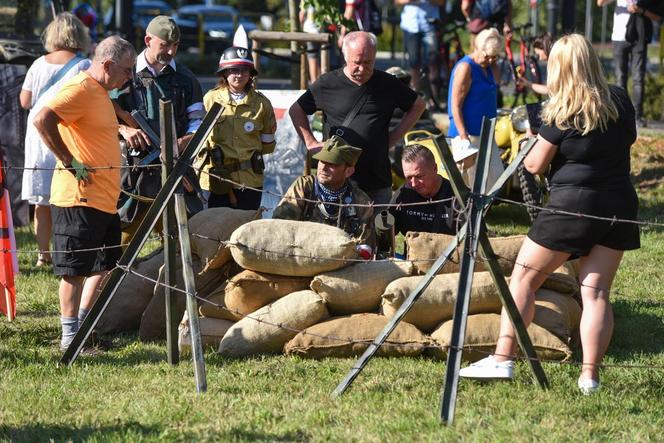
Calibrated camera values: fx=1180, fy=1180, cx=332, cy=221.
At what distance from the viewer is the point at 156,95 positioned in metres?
7.62

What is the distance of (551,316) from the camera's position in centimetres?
655

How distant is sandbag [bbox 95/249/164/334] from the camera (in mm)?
7223

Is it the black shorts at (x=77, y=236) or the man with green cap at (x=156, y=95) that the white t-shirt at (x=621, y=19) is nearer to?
the man with green cap at (x=156, y=95)

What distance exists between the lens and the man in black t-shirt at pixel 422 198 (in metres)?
7.35

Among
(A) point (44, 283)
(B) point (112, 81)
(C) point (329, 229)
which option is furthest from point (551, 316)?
(A) point (44, 283)

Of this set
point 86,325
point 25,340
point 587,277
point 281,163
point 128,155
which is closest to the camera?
point 587,277

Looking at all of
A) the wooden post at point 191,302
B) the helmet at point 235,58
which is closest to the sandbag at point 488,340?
the wooden post at point 191,302

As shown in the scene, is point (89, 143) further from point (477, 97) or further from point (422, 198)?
point (477, 97)

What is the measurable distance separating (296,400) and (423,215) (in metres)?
2.09

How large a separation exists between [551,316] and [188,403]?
216 cm

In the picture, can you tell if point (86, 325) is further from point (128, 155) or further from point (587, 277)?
point (587, 277)

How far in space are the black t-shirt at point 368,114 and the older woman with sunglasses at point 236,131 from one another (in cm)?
45

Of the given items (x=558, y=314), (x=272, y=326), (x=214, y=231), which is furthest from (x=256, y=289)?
(x=558, y=314)

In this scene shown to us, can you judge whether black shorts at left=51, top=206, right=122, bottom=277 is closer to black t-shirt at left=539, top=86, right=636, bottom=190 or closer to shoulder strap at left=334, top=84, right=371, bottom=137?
shoulder strap at left=334, top=84, right=371, bottom=137
